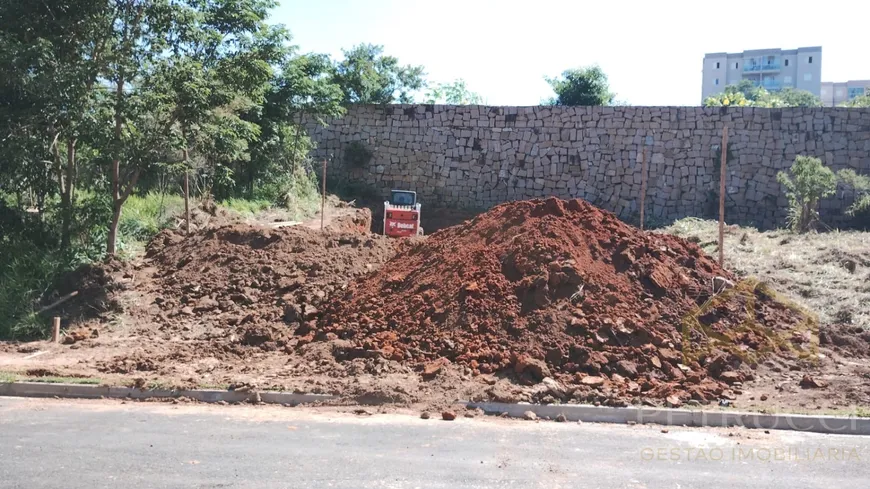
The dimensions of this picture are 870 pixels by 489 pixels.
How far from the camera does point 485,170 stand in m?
26.2

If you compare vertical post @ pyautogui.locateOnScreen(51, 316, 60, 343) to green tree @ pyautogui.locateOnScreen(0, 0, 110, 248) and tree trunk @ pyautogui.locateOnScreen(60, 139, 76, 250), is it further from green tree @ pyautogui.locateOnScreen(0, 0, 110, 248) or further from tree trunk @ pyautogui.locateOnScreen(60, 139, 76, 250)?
green tree @ pyautogui.locateOnScreen(0, 0, 110, 248)

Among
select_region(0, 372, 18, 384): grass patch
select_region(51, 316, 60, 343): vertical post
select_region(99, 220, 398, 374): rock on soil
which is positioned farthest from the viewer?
select_region(51, 316, 60, 343): vertical post

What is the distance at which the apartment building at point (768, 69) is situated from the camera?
3942 inches

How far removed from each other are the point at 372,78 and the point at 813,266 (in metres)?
18.5

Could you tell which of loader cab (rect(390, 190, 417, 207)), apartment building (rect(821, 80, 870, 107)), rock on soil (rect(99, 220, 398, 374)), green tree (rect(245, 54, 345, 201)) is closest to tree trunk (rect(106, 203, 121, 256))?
rock on soil (rect(99, 220, 398, 374))

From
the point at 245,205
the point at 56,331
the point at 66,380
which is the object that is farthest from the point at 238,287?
the point at 245,205

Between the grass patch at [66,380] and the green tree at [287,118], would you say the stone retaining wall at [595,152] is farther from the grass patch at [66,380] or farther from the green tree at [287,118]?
the grass patch at [66,380]

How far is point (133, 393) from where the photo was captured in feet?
28.8

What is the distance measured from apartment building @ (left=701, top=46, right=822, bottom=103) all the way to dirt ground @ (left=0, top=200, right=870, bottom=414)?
310 feet

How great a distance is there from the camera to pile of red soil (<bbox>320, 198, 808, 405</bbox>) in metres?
9.03

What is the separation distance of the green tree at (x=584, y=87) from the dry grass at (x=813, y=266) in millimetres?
12381

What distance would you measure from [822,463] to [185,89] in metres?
10.7

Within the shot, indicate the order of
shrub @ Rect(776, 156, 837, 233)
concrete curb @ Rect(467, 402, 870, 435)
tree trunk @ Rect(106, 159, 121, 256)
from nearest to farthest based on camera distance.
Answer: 1. concrete curb @ Rect(467, 402, 870, 435)
2. tree trunk @ Rect(106, 159, 121, 256)
3. shrub @ Rect(776, 156, 837, 233)

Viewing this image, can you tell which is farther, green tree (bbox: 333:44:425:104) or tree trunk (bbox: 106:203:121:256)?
green tree (bbox: 333:44:425:104)
